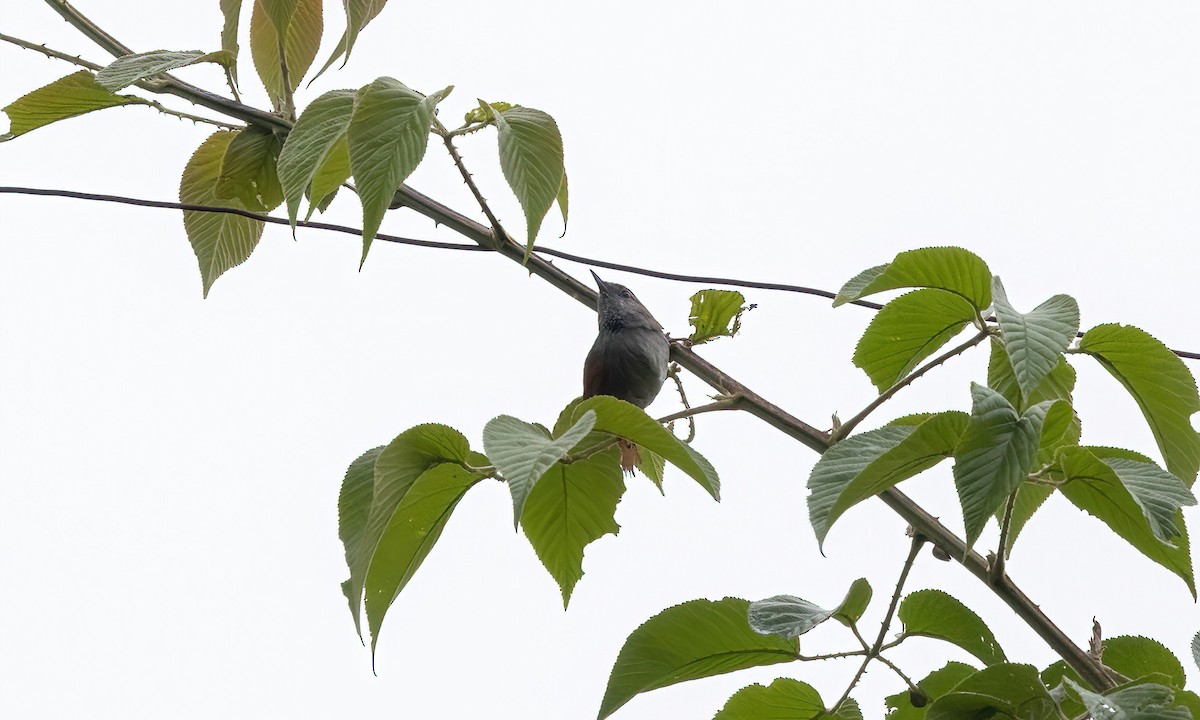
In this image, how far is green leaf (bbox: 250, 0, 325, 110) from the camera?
81 cm

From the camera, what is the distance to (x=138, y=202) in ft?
2.83

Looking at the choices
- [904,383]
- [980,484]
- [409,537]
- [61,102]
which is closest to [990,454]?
[980,484]

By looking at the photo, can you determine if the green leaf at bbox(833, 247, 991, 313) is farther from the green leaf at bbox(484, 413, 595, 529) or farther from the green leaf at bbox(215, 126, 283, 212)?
the green leaf at bbox(215, 126, 283, 212)

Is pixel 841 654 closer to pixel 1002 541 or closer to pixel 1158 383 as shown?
pixel 1002 541

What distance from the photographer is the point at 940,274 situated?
617 mm

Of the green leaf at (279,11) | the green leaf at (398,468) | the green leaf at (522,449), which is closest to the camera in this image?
the green leaf at (522,449)

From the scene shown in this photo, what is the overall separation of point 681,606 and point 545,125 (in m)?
0.31

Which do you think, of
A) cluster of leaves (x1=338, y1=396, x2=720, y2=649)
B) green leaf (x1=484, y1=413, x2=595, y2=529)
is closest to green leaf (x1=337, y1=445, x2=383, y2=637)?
cluster of leaves (x1=338, y1=396, x2=720, y2=649)

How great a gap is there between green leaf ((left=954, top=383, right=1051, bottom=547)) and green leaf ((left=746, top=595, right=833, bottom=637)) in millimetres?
Answer: 146

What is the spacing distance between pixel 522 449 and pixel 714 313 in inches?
12.4

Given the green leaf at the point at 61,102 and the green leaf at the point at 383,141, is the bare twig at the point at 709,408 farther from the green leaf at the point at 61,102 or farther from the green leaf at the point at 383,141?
the green leaf at the point at 61,102

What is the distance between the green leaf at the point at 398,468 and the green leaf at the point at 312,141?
0.14m

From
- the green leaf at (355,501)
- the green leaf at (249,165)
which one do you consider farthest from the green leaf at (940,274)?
the green leaf at (249,165)

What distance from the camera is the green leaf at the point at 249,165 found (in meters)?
0.77
